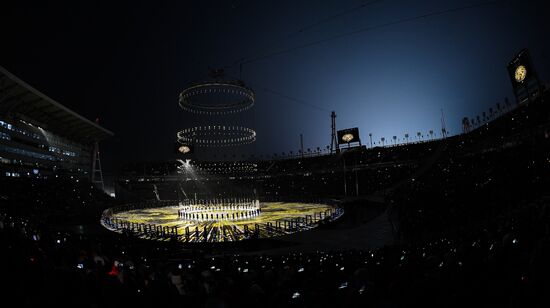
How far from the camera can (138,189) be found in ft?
248

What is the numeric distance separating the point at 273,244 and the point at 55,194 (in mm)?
37469

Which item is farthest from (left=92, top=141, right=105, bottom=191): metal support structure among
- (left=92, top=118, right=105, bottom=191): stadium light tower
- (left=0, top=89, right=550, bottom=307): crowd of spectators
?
(left=0, top=89, right=550, bottom=307): crowd of spectators

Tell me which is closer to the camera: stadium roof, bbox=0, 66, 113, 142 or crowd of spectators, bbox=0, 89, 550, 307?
crowd of spectators, bbox=0, 89, 550, 307

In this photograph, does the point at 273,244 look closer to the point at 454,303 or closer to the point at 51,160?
the point at 454,303

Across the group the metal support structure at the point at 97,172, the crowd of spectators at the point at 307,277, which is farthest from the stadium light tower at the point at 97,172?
the crowd of spectators at the point at 307,277

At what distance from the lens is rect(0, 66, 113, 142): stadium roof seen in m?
39.3

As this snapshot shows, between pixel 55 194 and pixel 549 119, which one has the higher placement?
pixel 549 119

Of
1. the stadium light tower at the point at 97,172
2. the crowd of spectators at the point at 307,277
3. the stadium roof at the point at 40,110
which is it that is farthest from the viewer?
the stadium light tower at the point at 97,172

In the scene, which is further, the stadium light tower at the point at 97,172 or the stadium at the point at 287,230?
the stadium light tower at the point at 97,172

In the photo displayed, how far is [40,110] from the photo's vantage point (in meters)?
50.7

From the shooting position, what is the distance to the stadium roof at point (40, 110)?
1547 inches

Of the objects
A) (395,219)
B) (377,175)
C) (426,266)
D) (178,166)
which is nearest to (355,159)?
(377,175)

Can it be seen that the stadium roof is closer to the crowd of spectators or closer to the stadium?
the stadium

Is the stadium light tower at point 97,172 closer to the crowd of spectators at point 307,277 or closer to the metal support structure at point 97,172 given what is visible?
the metal support structure at point 97,172
